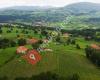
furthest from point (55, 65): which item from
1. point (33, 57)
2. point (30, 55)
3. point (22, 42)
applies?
point (22, 42)

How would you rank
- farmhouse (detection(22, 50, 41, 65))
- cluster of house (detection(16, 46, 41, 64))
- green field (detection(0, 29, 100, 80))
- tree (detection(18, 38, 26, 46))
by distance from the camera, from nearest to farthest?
green field (detection(0, 29, 100, 80))
farmhouse (detection(22, 50, 41, 65))
cluster of house (detection(16, 46, 41, 64))
tree (detection(18, 38, 26, 46))

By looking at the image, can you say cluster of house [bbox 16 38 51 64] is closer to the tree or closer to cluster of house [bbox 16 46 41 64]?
cluster of house [bbox 16 46 41 64]

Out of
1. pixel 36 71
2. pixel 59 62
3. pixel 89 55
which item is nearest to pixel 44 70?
pixel 36 71

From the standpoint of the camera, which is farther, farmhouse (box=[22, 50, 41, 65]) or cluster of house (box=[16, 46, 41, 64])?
cluster of house (box=[16, 46, 41, 64])

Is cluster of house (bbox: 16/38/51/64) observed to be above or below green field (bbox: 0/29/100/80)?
above

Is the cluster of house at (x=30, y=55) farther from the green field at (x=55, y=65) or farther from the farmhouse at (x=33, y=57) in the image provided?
the green field at (x=55, y=65)

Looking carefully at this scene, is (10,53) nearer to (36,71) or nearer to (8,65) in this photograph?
(8,65)

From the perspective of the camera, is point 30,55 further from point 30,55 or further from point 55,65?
point 55,65

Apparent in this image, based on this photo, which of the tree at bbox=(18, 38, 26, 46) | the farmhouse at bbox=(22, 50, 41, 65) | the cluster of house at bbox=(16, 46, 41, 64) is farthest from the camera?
the tree at bbox=(18, 38, 26, 46)

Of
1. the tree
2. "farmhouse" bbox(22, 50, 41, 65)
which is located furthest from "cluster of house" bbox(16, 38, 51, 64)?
the tree
